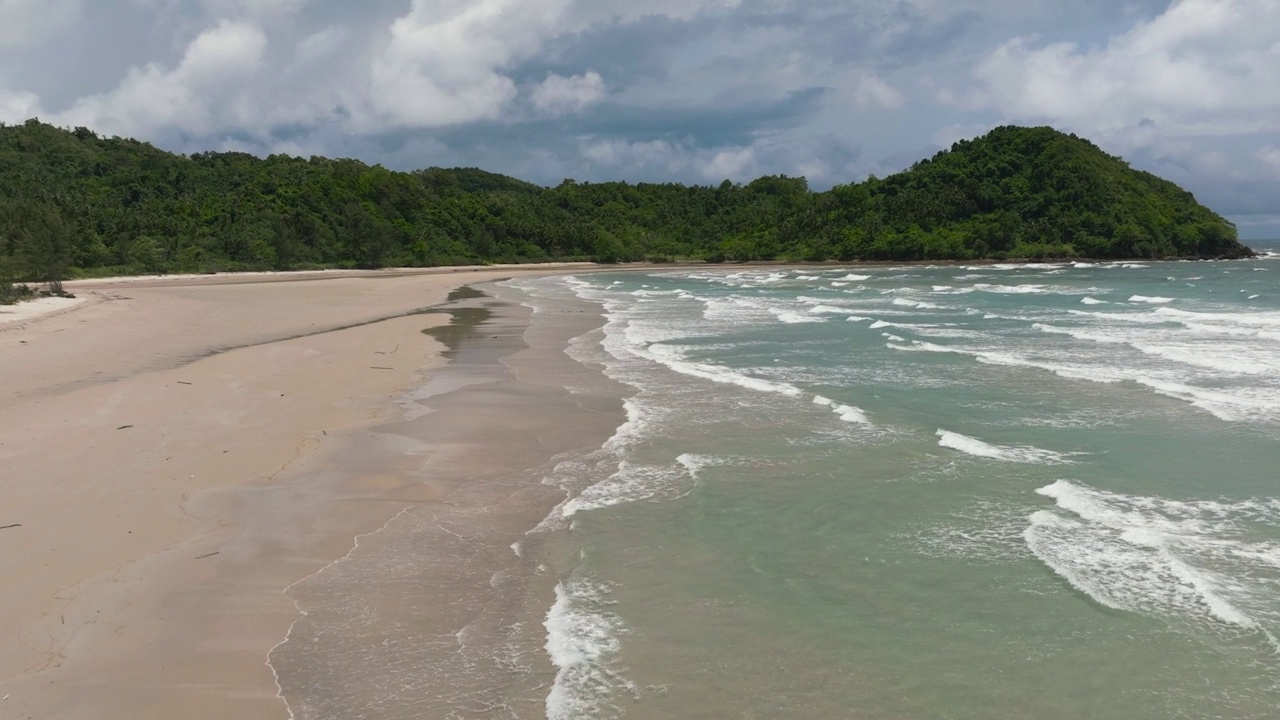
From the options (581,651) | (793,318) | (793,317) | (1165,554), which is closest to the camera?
(581,651)

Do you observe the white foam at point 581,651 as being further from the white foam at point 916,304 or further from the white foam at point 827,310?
the white foam at point 916,304

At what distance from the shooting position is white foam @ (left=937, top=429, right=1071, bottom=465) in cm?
1088

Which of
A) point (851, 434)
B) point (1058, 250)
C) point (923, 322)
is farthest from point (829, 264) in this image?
point (851, 434)

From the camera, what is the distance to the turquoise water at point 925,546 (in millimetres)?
5465

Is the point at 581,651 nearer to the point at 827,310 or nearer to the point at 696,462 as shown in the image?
the point at 696,462

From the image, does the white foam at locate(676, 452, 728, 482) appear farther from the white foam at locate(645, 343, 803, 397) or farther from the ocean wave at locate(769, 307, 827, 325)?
the ocean wave at locate(769, 307, 827, 325)

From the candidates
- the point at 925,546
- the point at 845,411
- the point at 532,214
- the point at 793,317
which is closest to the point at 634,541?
the point at 925,546

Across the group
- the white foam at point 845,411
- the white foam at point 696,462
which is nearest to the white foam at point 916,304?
the white foam at point 845,411

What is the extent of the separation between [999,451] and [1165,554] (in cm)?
369

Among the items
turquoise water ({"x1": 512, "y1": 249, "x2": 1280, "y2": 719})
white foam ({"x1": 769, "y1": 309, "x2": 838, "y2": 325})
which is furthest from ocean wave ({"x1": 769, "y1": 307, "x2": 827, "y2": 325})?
turquoise water ({"x1": 512, "y1": 249, "x2": 1280, "y2": 719})

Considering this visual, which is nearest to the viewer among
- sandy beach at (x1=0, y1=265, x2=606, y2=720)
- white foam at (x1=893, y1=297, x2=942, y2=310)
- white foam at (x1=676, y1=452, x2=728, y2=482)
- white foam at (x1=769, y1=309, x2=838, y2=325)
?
sandy beach at (x1=0, y1=265, x2=606, y2=720)

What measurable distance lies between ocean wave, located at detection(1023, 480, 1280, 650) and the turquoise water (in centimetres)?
3

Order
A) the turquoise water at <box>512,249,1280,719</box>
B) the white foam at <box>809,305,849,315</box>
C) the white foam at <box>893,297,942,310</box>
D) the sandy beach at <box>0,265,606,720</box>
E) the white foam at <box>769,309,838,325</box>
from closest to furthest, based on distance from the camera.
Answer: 1. the sandy beach at <box>0,265,606,720</box>
2. the turquoise water at <box>512,249,1280,719</box>
3. the white foam at <box>769,309,838,325</box>
4. the white foam at <box>809,305,849,315</box>
5. the white foam at <box>893,297,942,310</box>

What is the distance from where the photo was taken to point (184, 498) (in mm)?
8672
